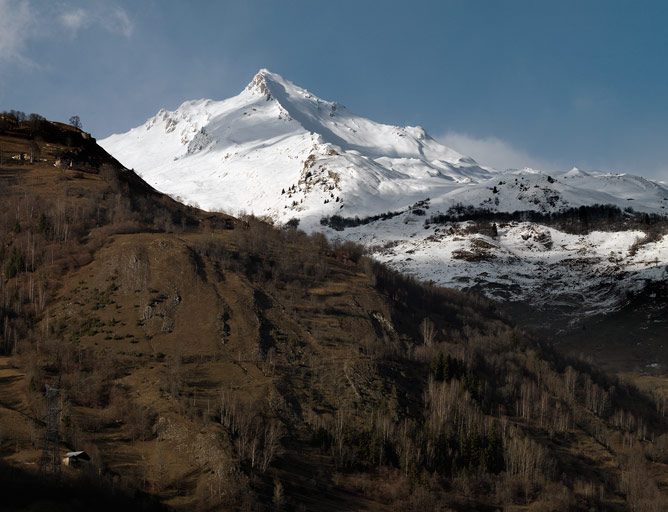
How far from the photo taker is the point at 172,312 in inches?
3401

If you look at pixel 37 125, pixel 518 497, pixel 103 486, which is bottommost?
pixel 518 497

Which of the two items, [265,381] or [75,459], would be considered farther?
[265,381]

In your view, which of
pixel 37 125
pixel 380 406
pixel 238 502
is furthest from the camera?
pixel 37 125

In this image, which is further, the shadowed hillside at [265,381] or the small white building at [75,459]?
the shadowed hillside at [265,381]

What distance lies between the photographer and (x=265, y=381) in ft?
253

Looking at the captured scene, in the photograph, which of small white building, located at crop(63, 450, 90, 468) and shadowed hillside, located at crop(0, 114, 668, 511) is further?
shadowed hillside, located at crop(0, 114, 668, 511)

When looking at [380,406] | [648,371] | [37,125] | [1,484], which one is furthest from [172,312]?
[648,371]

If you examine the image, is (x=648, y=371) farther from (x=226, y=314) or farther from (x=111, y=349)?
(x=111, y=349)

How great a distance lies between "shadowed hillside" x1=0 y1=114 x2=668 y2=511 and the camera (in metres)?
64.2

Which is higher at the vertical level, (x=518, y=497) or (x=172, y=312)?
(x=172, y=312)

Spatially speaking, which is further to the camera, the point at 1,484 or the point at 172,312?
the point at 172,312

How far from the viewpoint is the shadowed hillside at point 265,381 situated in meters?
64.2

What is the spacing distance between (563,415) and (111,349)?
174ft

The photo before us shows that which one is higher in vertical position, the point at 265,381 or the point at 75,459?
the point at 265,381
